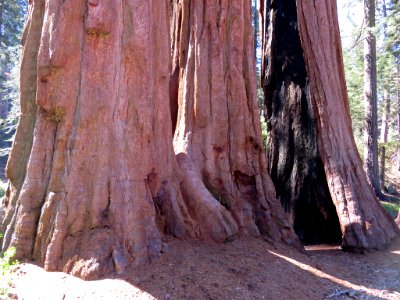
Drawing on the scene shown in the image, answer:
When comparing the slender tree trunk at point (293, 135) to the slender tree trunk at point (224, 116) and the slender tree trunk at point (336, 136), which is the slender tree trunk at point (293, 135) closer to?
the slender tree trunk at point (336, 136)

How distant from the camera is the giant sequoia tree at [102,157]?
4328mm

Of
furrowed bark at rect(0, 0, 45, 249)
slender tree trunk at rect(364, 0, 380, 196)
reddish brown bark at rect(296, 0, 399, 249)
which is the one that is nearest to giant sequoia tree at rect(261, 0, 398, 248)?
reddish brown bark at rect(296, 0, 399, 249)

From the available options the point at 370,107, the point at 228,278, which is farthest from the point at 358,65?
the point at 228,278

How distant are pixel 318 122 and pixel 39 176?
5155 millimetres

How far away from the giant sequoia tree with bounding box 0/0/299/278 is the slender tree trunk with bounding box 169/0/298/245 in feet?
0.20

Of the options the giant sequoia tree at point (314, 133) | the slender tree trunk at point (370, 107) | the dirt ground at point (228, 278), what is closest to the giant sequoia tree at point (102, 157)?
the dirt ground at point (228, 278)

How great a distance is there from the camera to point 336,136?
7.66m

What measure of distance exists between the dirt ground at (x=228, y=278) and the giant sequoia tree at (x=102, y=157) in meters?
0.18

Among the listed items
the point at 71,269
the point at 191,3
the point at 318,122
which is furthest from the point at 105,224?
the point at 318,122

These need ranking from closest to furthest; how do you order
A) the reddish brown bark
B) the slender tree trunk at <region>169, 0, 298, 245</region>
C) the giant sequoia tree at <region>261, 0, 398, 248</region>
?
the slender tree trunk at <region>169, 0, 298, 245</region> < the reddish brown bark < the giant sequoia tree at <region>261, 0, 398, 248</region>

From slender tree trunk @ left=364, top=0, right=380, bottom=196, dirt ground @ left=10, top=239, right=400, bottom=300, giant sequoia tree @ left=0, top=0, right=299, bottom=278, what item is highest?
slender tree trunk @ left=364, top=0, right=380, bottom=196

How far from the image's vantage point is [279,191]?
8906 millimetres

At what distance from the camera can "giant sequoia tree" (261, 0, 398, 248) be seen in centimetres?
729

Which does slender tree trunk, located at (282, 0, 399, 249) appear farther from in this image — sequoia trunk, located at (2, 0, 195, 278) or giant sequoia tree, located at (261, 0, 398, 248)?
sequoia trunk, located at (2, 0, 195, 278)
